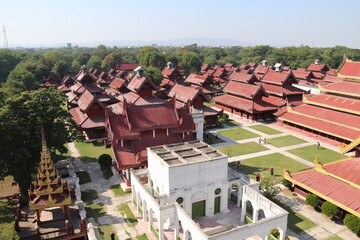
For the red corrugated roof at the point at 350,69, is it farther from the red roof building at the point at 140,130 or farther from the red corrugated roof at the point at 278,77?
the red roof building at the point at 140,130

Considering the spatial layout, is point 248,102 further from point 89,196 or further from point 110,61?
point 110,61

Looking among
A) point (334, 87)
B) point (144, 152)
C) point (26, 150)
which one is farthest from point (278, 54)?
point (26, 150)

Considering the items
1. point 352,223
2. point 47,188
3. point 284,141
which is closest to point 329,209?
point 352,223

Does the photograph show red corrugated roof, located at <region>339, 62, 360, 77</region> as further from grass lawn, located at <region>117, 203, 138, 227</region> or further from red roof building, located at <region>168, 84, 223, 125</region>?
grass lawn, located at <region>117, 203, 138, 227</region>

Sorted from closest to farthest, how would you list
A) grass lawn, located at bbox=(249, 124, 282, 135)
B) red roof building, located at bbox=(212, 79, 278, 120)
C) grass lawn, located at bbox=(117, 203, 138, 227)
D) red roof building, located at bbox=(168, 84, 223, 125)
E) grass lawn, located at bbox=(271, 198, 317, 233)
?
1. grass lawn, located at bbox=(271, 198, 317, 233)
2. grass lawn, located at bbox=(117, 203, 138, 227)
3. grass lawn, located at bbox=(249, 124, 282, 135)
4. red roof building, located at bbox=(168, 84, 223, 125)
5. red roof building, located at bbox=(212, 79, 278, 120)

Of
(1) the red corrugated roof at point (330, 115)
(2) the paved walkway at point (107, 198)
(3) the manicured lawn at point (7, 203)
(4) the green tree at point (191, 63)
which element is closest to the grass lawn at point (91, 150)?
(2) the paved walkway at point (107, 198)

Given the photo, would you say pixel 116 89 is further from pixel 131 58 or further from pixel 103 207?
pixel 131 58

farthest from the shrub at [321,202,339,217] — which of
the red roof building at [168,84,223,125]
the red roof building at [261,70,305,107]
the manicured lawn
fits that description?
the red roof building at [261,70,305,107]
